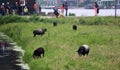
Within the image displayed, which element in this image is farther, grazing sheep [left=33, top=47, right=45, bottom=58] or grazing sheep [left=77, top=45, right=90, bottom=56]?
grazing sheep [left=33, top=47, right=45, bottom=58]

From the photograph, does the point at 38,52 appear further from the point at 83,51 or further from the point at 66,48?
the point at 66,48

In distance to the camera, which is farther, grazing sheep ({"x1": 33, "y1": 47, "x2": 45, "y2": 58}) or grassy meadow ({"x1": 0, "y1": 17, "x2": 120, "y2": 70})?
grazing sheep ({"x1": 33, "y1": 47, "x2": 45, "y2": 58})

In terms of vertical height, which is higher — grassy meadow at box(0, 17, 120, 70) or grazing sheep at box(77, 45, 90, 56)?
grazing sheep at box(77, 45, 90, 56)

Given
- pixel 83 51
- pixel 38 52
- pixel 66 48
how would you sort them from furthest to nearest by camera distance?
pixel 66 48 → pixel 38 52 → pixel 83 51

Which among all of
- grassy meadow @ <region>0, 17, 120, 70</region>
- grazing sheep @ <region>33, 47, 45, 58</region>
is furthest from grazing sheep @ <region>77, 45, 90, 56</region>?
grazing sheep @ <region>33, 47, 45, 58</region>

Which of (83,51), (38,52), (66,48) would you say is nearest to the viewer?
(83,51)

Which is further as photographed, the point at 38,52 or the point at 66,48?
the point at 66,48

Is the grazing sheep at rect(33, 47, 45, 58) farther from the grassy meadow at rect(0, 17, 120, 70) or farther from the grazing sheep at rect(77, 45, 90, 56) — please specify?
the grazing sheep at rect(77, 45, 90, 56)

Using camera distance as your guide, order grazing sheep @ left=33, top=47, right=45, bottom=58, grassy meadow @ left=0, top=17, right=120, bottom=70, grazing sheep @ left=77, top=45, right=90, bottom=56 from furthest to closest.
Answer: grazing sheep @ left=33, top=47, right=45, bottom=58 < grazing sheep @ left=77, top=45, right=90, bottom=56 < grassy meadow @ left=0, top=17, right=120, bottom=70

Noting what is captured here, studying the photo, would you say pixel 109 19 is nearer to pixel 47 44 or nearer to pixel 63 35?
pixel 63 35

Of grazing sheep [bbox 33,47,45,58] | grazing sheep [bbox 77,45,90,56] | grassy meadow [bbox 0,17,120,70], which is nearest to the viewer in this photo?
grassy meadow [bbox 0,17,120,70]

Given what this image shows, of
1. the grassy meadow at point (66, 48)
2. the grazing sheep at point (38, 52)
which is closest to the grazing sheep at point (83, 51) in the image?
the grassy meadow at point (66, 48)

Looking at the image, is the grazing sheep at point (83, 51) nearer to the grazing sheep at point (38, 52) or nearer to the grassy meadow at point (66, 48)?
the grassy meadow at point (66, 48)

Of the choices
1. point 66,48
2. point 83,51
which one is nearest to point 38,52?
point 83,51
